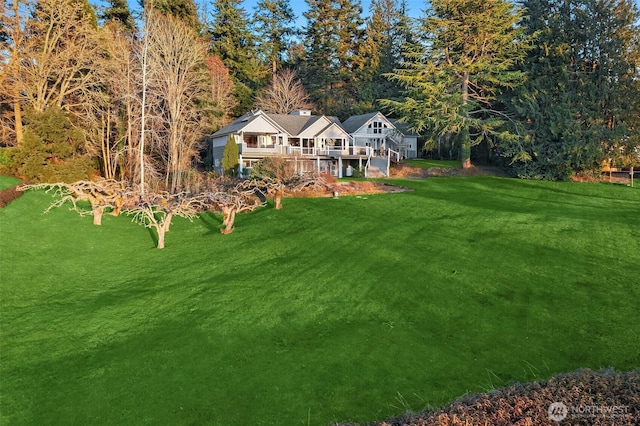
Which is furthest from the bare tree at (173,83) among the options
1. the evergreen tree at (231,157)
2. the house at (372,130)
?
the house at (372,130)

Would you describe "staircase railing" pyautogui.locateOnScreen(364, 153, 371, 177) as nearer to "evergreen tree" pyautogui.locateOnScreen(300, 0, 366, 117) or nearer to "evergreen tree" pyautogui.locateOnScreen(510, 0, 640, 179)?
"evergreen tree" pyautogui.locateOnScreen(510, 0, 640, 179)

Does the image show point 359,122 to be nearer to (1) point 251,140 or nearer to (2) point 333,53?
(1) point 251,140

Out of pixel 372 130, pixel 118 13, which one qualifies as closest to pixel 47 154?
pixel 118 13

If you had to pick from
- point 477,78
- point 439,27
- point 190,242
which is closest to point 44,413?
point 190,242

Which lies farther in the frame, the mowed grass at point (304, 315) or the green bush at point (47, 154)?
the green bush at point (47, 154)

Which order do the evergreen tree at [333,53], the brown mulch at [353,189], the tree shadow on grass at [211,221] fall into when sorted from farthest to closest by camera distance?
1. the evergreen tree at [333,53]
2. the brown mulch at [353,189]
3. the tree shadow on grass at [211,221]

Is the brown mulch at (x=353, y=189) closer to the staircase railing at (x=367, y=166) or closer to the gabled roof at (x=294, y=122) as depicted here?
the staircase railing at (x=367, y=166)

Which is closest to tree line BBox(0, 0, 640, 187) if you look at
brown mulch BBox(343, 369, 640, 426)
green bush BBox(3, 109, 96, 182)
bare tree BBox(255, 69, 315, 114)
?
green bush BBox(3, 109, 96, 182)
